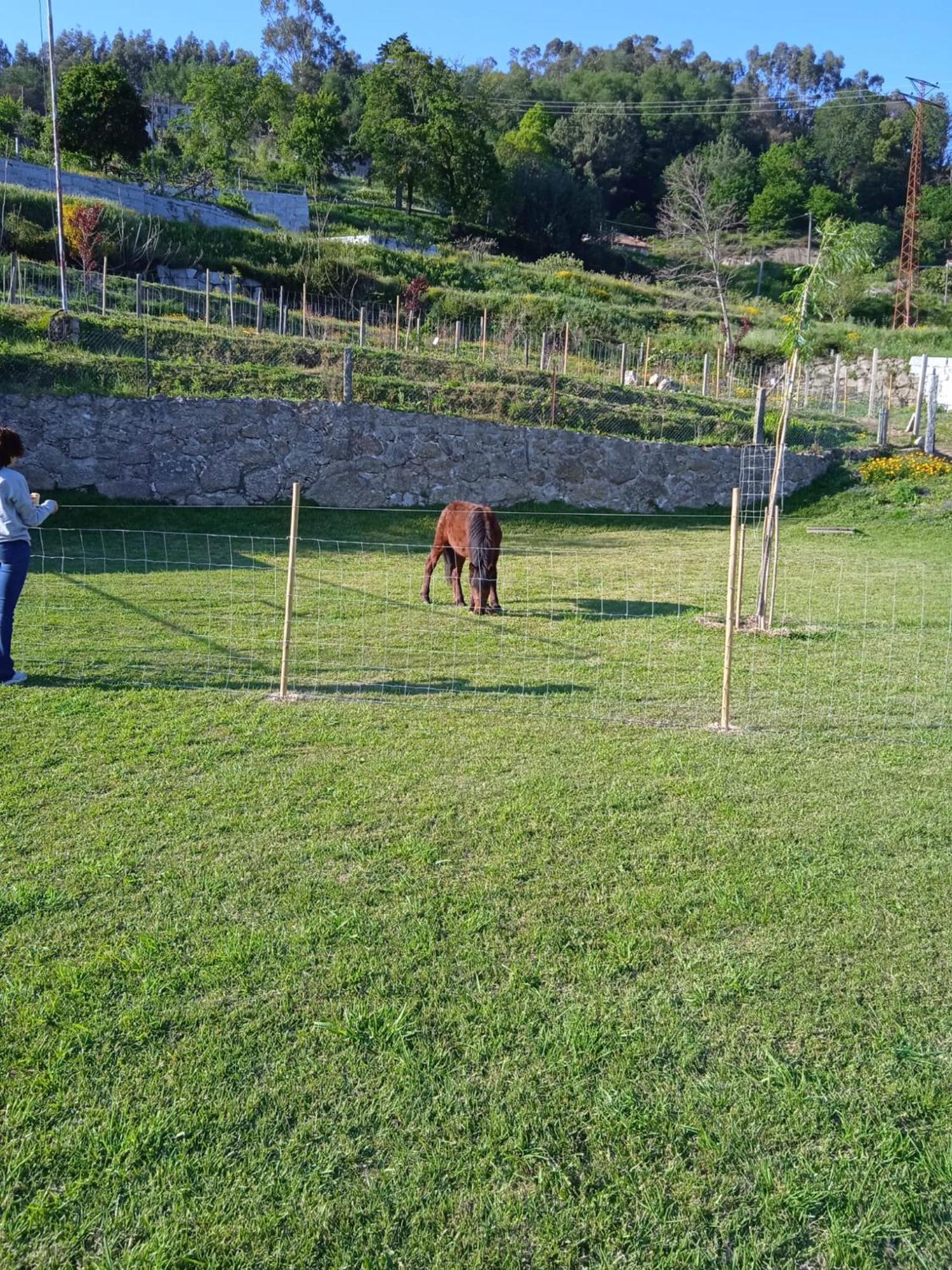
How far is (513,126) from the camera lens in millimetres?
86812

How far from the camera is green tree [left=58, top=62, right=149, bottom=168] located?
139ft

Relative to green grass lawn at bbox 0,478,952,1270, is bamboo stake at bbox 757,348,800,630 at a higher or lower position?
higher

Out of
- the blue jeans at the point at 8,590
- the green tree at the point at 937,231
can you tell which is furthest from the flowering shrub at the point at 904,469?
the green tree at the point at 937,231

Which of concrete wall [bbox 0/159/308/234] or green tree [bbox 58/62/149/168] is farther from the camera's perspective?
green tree [bbox 58/62/149/168]

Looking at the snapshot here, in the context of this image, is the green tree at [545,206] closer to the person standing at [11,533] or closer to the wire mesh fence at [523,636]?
the wire mesh fence at [523,636]

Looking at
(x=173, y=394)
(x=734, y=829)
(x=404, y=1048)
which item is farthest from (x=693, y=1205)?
(x=173, y=394)

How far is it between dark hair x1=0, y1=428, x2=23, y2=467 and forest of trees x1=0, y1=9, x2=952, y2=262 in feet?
141

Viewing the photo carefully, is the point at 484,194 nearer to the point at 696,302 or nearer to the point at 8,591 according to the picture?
the point at 696,302

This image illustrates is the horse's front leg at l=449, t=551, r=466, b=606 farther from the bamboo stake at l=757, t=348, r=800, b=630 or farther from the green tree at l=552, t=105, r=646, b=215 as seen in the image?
the green tree at l=552, t=105, r=646, b=215

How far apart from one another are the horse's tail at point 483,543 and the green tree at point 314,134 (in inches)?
2148

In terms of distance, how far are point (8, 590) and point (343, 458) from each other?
12.1m

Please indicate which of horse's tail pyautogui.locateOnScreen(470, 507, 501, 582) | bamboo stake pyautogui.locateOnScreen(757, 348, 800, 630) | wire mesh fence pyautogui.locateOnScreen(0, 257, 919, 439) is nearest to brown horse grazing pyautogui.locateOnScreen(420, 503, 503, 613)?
horse's tail pyautogui.locateOnScreen(470, 507, 501, 582)

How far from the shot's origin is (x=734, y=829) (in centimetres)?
480

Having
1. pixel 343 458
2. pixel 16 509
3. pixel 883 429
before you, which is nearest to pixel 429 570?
pixel 16 509
